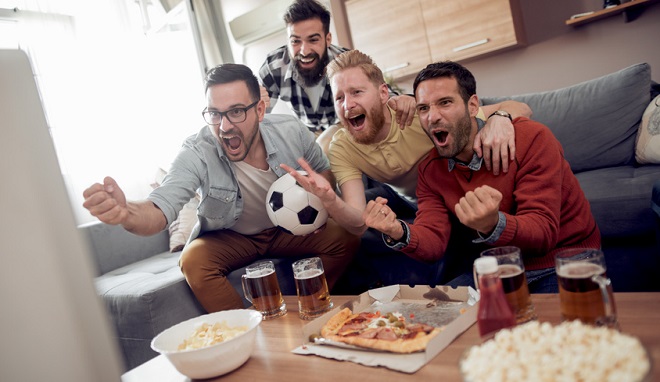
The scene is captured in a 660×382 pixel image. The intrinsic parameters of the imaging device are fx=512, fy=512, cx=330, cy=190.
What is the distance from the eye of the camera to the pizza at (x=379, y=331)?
965 mm

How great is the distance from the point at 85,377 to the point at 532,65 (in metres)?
3.37

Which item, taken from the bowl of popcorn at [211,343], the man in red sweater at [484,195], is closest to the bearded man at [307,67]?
the man in red sweater at [484,195]

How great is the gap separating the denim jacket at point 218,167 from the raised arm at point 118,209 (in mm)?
118

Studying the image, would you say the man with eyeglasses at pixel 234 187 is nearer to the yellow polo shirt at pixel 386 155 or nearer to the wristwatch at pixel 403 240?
the yellow polo shirt at pixel 386 155

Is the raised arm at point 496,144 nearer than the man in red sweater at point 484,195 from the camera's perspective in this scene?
No

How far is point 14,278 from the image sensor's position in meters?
0.47

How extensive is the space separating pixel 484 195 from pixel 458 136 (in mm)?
418

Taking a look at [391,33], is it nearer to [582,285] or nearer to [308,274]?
[308,274]

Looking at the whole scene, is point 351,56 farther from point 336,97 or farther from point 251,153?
point 251,153

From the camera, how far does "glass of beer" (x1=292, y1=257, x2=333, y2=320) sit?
4.47ft

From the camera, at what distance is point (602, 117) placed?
7.64ft

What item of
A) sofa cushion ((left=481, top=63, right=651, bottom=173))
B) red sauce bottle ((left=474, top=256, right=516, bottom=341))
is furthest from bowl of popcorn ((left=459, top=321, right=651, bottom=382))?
A: sofa cushion ((left=481, top=63, right=651, bottom=173))

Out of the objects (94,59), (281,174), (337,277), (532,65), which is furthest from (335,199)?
(94,59)

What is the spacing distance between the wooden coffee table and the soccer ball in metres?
0.68
